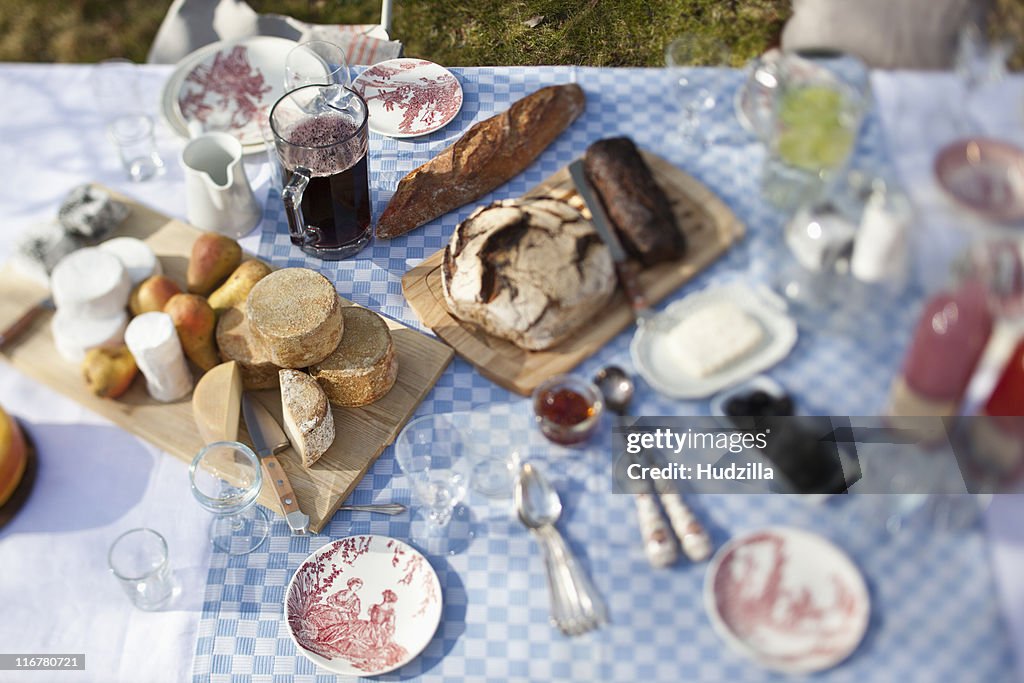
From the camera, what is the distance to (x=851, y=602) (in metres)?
0.76

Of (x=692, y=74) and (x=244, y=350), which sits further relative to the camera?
(x=692, y=74)

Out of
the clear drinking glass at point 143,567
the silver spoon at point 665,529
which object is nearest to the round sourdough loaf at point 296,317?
the clear drinking glass at point 143,567

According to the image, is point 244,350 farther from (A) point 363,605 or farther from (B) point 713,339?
(B) point 713,339

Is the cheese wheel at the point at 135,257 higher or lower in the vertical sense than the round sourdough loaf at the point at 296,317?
lower

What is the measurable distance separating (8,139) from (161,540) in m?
0.68

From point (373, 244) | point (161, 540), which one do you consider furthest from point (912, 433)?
point (161, 540)

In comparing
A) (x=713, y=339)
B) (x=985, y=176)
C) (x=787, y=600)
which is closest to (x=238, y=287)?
(x=713, y=339)

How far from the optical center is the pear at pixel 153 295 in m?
1.03

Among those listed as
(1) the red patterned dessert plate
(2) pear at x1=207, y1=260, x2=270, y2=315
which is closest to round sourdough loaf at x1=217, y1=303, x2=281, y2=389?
(2) pear at x1=207, y1=260, x2=270, y2=315

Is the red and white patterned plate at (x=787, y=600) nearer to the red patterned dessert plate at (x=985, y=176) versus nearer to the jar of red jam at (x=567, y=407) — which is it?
the jar of red jam at (x=567, y=407)

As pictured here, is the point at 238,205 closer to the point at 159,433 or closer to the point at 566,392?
the point at 159,433

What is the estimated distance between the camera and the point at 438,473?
3.03 ft

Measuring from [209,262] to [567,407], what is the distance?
0.46 metres

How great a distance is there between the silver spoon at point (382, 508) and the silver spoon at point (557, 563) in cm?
11
